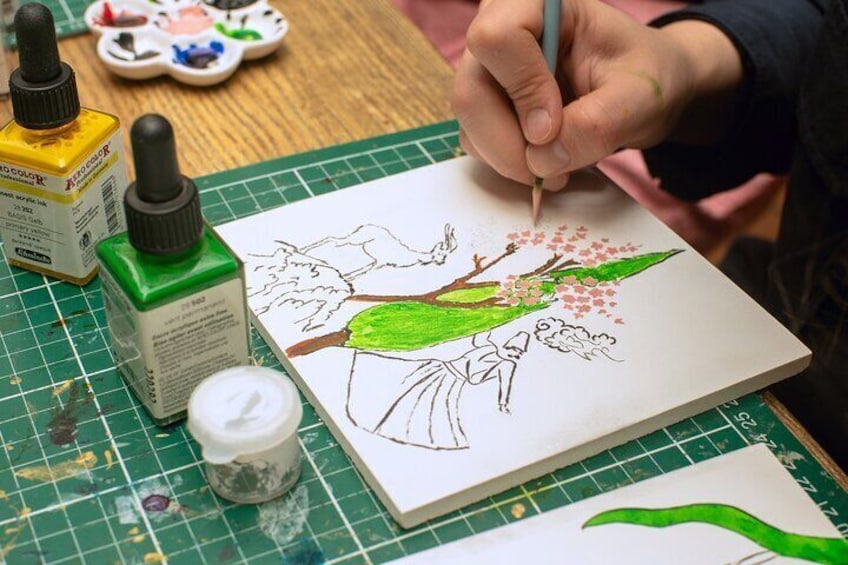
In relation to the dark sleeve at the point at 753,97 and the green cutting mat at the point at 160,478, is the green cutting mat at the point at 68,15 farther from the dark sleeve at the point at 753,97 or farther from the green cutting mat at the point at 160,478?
the dark sleeve at the point at 753,97

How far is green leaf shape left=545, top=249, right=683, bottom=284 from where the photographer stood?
0.82m

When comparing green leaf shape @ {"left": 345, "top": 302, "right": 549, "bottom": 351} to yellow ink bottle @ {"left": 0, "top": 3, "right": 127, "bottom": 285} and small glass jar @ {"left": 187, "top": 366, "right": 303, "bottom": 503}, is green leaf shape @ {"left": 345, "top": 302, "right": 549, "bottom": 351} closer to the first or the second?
small glass jar @ {"left": 187, "top": 366, "right": 303, "bottom": 503}

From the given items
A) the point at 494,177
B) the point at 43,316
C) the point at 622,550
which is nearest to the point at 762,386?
the point at 622,550

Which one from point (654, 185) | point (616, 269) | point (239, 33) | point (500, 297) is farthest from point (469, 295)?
point (654, 185)

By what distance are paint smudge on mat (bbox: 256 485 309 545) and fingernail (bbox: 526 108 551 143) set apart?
0.36m

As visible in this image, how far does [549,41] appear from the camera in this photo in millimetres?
852

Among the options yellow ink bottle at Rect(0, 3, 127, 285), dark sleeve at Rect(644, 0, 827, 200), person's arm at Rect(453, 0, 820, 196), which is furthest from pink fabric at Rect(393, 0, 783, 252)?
yellow ink bottle at Rect(0, 3, 127, 285)

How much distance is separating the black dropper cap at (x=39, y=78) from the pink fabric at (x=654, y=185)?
69cm

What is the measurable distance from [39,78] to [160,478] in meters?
0.29

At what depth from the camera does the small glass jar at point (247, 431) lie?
0.61 m

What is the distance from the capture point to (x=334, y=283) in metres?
0.79

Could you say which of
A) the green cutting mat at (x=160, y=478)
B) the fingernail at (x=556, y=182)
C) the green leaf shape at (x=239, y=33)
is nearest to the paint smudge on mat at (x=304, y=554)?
the green cutting mat at (x=160, y=478)

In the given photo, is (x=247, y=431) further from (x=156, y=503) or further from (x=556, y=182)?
(x=556, y=182)

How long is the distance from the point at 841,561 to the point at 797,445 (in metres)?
0.10
